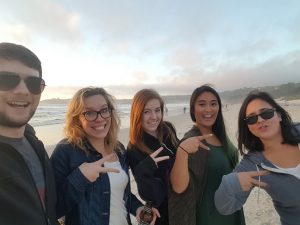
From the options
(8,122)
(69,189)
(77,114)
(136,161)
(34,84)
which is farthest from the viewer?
(136,161)

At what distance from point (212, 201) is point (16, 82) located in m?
2.38

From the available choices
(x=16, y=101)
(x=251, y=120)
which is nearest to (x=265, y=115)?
(x=251, y=120)

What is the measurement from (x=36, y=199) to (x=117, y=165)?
3.69 feet

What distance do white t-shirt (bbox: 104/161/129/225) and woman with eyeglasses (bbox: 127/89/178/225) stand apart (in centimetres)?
21

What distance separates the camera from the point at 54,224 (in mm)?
2393

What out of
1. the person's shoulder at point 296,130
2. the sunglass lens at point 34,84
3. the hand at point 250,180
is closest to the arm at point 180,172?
the hand at point 250,180

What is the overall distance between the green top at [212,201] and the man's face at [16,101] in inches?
80.3

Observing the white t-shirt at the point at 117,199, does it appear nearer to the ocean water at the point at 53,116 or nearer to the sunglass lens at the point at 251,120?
the sunglass lens at the point at 251,120

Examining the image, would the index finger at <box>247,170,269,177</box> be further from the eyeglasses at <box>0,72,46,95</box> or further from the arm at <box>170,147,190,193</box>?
the eyeglasses at <box>0,72,46,95</box>

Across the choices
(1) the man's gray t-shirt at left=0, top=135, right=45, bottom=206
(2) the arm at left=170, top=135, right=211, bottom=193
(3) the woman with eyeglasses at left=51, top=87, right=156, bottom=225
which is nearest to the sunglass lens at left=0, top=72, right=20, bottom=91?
(1) the man's gray t-shirt at left=0, top=135, right=45, bottom=206

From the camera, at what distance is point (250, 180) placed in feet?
8.57

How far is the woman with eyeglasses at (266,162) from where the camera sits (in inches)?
102

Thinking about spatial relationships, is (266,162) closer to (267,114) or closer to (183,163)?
(267,114)

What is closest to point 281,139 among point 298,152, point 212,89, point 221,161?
point 298,152
